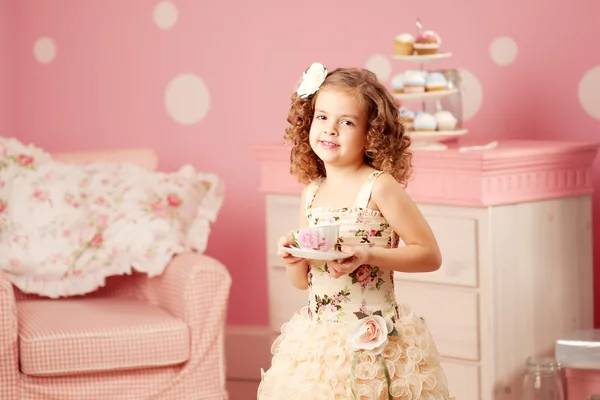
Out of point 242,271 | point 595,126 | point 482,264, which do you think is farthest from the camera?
point 242,271

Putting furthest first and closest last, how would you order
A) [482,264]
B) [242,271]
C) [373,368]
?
[242,271], [482,264], [373,368]

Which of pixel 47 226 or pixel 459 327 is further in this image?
pixel 47 226

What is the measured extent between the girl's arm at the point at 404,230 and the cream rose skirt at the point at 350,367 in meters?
0.14

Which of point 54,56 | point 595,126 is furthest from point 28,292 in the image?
point 595,126

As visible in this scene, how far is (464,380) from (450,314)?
0.58 ft

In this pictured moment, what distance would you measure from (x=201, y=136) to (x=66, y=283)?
3.07ft

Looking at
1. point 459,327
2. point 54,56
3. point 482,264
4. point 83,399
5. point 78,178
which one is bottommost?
point 83,399

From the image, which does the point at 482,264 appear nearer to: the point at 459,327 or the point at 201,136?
the point at 459,327

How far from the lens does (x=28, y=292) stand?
10.1ft

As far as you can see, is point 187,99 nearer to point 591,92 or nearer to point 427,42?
point 427,42

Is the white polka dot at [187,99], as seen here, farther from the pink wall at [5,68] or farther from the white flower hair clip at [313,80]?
the white flower hair clip at [313,80]

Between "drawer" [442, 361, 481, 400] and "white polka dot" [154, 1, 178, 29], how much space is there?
178 cm

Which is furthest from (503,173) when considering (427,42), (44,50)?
(44,50)

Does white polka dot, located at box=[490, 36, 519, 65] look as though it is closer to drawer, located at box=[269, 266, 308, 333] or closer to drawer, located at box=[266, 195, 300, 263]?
drawer, located at box=[266, 195, 300, 263]
